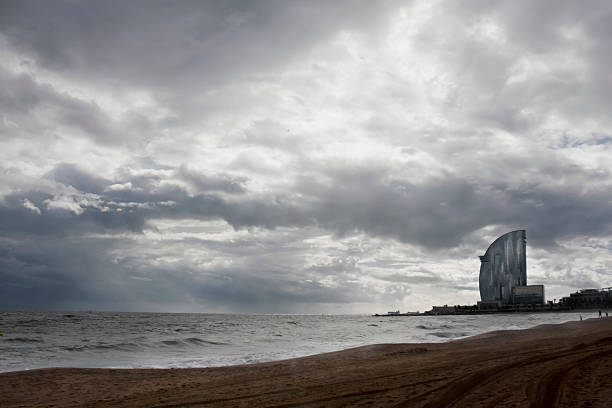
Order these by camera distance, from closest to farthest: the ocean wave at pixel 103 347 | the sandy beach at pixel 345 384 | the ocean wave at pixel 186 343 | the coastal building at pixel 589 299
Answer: the sandy beach at pixel 345 384 → the ocean wave at pixel 103 347 → the ocean wave at pixel 186 343 → the coastal building at pixel 589 299

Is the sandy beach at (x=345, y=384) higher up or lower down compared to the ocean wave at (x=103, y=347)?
higher up

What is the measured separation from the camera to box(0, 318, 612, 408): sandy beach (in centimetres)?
948

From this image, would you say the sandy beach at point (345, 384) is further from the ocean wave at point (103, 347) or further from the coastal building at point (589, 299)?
the coastal building at point (589, 299)

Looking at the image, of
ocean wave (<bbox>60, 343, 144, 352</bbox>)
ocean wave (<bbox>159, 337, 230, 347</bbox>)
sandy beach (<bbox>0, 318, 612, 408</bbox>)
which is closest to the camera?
sandy beach (<bbox>0, 318, 612, 408</bbox>)

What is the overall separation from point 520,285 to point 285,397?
217m

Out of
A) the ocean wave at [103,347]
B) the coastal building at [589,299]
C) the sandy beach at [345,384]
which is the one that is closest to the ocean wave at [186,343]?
the ocean wave at [103,347]

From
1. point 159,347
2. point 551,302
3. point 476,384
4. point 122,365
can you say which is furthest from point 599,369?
point 551,302

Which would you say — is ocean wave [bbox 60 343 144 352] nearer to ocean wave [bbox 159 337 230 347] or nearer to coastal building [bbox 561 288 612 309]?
ocean wave [bbox 159 337 230 347]

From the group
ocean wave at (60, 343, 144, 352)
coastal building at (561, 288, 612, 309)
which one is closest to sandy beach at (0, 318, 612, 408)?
ocean wave at (60, 343, 144, 352)

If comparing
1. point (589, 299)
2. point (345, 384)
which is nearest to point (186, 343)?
A: point (345, 384)

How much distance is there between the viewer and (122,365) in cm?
1998

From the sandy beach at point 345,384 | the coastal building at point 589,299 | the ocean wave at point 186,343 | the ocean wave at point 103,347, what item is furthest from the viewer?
the coastal building at point 589,299

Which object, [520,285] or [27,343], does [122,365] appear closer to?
[27,343]

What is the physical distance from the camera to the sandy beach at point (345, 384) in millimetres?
9484
